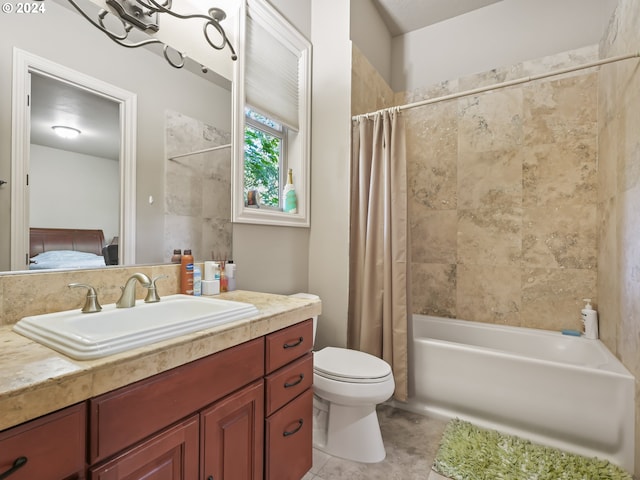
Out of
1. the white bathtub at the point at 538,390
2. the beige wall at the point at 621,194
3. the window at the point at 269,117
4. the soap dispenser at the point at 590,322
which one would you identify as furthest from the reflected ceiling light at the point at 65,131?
the soap dispenser at the point at 590,322

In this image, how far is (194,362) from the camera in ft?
2.84

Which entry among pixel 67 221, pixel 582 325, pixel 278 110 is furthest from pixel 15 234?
pixel 582 325

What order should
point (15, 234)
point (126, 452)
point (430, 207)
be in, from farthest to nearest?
point (430, 207)
point (15, 234)
point (126, 452)

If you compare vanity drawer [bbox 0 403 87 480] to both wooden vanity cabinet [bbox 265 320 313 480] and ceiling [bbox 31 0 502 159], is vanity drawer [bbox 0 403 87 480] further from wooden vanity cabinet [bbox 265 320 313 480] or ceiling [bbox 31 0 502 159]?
ceiling [bbox 31 0 502 159]

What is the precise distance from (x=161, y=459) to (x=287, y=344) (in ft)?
1.71

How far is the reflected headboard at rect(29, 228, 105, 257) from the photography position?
41.3 inches

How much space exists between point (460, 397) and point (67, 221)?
2.16 meters

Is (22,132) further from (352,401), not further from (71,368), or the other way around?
(352,401)

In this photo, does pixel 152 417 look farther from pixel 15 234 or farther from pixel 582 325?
pixel 582 325

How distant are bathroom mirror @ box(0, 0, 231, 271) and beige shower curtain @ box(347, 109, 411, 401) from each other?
2.87 ft

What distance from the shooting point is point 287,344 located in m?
1.21

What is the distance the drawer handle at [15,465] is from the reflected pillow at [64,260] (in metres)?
0.71

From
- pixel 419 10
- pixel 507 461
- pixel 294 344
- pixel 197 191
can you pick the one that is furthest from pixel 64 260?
pixel 419 10

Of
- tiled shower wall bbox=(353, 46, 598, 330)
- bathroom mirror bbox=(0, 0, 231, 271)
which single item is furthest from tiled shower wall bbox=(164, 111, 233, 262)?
tiled shower wall bbox=(353, 46, 598, 330)
